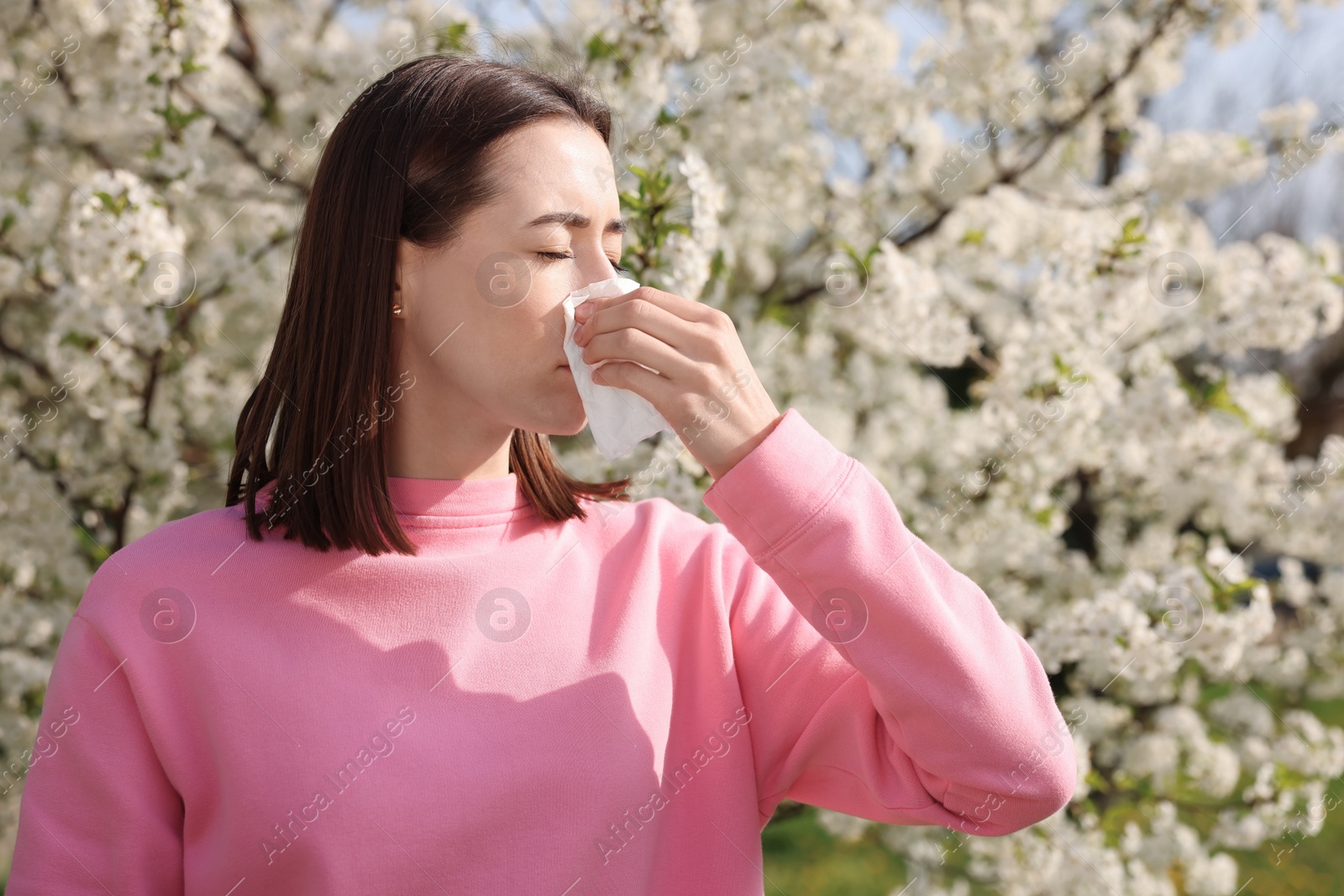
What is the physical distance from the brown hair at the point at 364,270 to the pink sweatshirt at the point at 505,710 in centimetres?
8

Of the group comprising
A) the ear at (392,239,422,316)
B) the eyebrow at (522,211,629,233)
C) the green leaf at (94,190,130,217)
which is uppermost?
the green leaf at (94,190,130,217)

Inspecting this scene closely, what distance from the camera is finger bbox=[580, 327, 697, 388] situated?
1.24 meters

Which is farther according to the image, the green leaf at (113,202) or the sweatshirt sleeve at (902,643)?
the green leaf at (113,202)

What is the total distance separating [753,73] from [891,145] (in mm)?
905

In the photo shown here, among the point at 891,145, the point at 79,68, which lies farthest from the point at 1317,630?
the point at 79,68

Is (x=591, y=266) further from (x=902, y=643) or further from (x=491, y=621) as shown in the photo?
(x=902, y=643)

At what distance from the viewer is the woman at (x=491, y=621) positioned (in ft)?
4.12

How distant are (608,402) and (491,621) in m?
0.37

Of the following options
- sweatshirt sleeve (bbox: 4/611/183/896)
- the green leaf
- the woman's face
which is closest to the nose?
the woman's face

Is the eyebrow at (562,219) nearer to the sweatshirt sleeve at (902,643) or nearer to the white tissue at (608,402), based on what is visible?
the white tissue at (608,402)

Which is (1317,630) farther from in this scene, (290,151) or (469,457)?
(290,151)

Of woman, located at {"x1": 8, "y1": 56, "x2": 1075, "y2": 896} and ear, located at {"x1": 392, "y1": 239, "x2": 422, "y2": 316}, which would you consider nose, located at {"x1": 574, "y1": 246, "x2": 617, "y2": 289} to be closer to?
woman, located at {"x1": 8, "y1": 56, "x2": 1075, "y2": 896}

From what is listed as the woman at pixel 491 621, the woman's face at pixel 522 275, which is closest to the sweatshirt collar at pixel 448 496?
the woman at pixel 491 621

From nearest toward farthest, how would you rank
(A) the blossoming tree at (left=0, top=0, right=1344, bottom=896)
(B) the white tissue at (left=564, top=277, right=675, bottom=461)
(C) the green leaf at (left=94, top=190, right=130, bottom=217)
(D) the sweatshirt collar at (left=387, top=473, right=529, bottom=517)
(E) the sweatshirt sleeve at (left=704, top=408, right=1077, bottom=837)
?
(E) the sweatshirt sleeve at (left=704, top=408, right=1077, bottom=837) < (B) the white tissue at (left=564, top=277, right=675, bottom=461) < (D) the sweatshirt collar at (left=387, top=473, right=529, bottom=517) < (C) the green leaf at (left=94, top=190, right=130, bottom=217) < (A) the blossoming tree at (left=0, top=0, right=1344, bottom=896)
